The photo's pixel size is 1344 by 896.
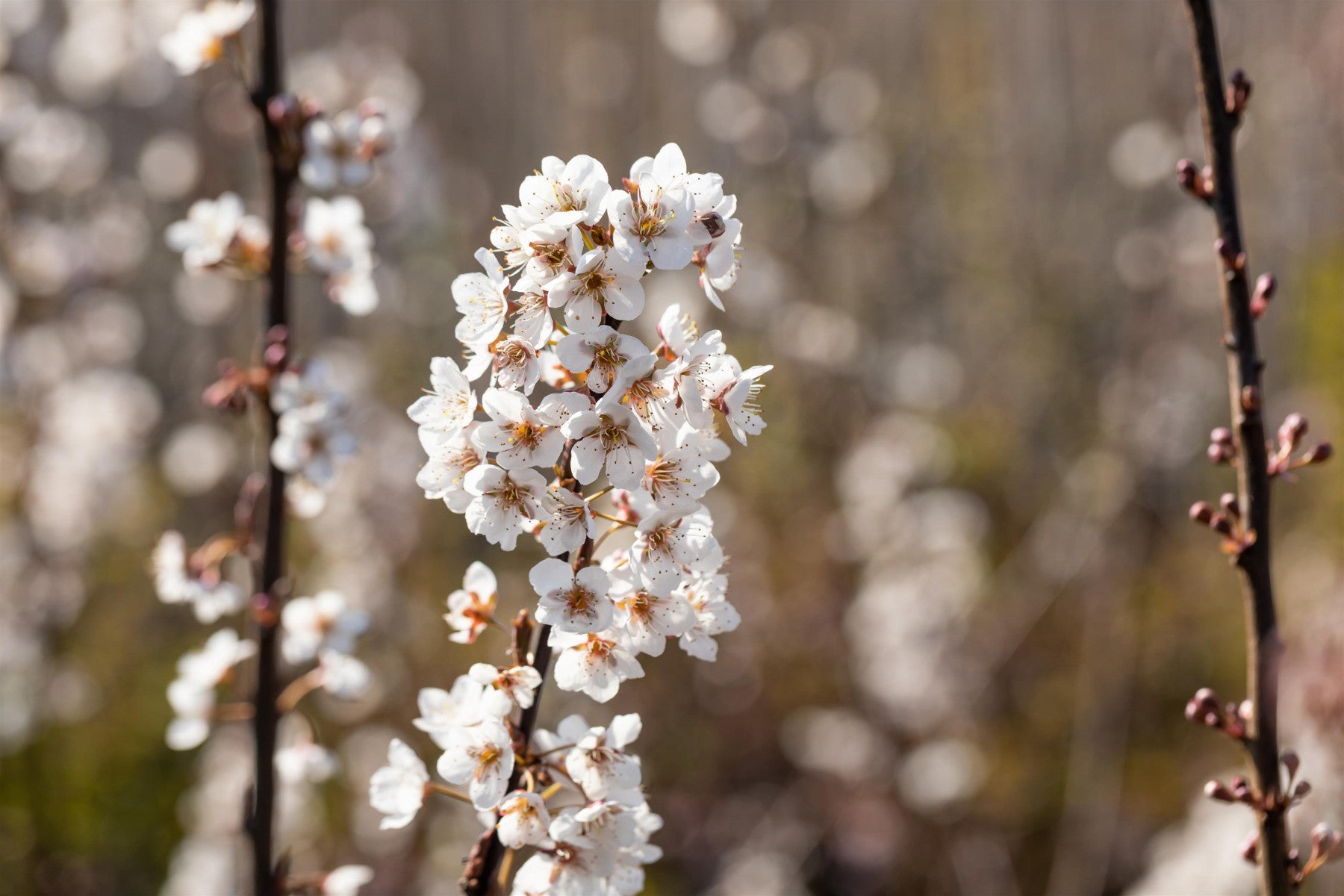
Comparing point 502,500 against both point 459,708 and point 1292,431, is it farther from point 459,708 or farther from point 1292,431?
point 1292,431

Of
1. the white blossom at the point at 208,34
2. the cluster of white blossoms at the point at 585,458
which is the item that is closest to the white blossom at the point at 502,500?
the cluster of white blossoms at the point at 585,458

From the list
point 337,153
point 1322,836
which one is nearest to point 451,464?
point 337,153

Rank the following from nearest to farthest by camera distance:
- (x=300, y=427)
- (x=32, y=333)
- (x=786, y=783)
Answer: (x=300, y=427)
(x=32, y=333)
(x=786, y=783)

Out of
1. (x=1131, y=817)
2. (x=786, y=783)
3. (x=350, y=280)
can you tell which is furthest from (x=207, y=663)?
(x=1131, y=817)

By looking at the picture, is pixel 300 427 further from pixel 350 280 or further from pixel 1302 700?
pixel 1302 700

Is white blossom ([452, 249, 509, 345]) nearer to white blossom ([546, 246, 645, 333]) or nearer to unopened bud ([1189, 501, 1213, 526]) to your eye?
white blossom ([546, 246, 645, 333])
